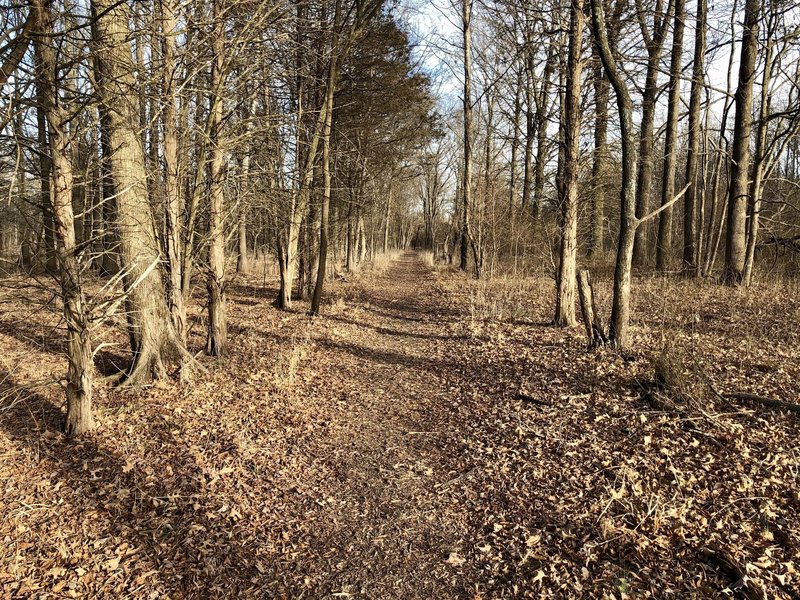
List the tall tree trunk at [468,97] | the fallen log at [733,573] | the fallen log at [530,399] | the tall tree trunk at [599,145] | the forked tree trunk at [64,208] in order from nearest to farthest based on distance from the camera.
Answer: the fallen log at [733,573] < the forked tree trunk at [64,208] < the fallen log at [530,399] < the tall tree trunk at [599,145] < the tall tree trunk at [468,97]

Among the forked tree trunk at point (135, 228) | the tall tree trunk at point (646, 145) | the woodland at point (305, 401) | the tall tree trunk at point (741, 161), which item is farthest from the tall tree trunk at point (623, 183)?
the tall tree trunk at point (646, 145)

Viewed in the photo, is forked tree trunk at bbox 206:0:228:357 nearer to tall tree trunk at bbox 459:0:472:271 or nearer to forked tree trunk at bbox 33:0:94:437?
forked tree trunk at bbox 33:0:94:437

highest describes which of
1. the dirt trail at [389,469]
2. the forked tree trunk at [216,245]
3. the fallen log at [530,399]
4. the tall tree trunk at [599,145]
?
the tall tree trunk at [599,145]

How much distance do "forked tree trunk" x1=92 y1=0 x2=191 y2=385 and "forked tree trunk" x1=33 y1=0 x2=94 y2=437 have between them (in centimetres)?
65

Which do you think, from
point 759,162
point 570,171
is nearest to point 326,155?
point 570,171

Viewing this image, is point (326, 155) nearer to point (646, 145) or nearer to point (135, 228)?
point (135, 228)

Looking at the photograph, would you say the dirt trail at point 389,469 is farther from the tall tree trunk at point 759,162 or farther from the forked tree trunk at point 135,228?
the tall tree trunk at point 759,162

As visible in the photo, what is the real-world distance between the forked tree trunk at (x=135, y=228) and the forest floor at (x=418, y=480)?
20.8 inches

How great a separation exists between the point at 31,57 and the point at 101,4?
162 cm

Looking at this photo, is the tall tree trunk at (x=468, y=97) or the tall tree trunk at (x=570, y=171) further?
the tall tree trunk at (x=468, y=97)

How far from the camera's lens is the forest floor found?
3.14 meters

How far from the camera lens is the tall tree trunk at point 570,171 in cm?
832

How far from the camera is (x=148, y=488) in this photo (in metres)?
4.05

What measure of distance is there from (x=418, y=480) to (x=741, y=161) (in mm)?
12330
